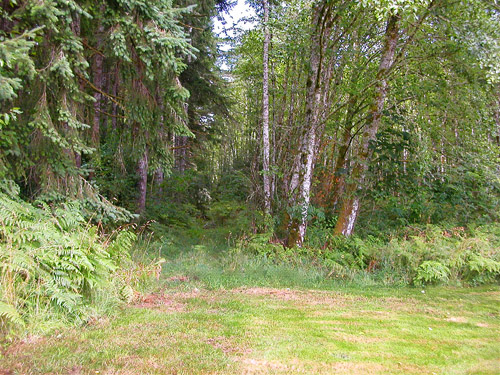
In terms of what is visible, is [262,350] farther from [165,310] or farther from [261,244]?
[261,244]

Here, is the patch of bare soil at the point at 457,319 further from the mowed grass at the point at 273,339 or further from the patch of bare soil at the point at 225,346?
the patch of bare soil at the point at 225,346

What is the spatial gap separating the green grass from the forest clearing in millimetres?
29

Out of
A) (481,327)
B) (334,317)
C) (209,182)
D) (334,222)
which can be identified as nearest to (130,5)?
(334,317)

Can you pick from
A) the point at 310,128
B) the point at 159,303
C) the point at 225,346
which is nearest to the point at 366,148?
the point at 310,128

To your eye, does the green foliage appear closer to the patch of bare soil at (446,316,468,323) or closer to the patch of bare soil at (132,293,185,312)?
the patch of bare soil at (132,293,185,312)

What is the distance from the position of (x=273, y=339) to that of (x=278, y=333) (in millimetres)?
208

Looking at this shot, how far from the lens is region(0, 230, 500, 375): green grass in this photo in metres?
3.26

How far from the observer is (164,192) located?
1396 cm

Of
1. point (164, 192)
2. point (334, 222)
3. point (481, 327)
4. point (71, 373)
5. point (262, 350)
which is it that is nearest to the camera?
point (71, 373)

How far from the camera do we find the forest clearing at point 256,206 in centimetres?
375

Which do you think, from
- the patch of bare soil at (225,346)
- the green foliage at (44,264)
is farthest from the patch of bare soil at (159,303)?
the patch of bare soil at (225,346)

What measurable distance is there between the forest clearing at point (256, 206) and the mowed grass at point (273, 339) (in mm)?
27

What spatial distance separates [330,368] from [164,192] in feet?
37.7

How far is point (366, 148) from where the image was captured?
30.0ft
